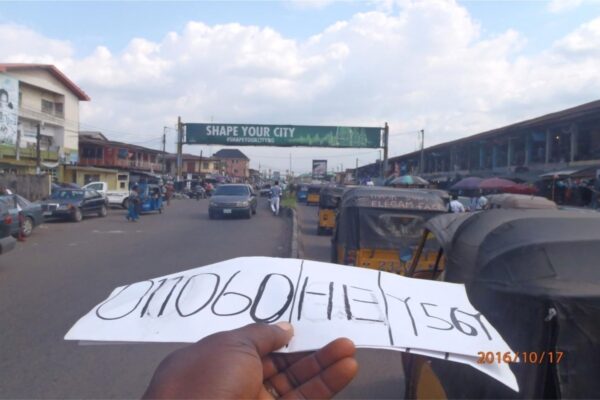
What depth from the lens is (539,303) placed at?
8.19 ft

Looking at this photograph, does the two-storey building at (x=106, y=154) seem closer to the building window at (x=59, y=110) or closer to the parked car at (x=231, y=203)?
the building window at (x=59, y=110)

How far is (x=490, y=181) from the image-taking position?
22.5m

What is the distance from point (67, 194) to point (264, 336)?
2430cm

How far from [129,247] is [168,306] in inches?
530

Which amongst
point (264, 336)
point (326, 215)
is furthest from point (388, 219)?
point (326, 215)

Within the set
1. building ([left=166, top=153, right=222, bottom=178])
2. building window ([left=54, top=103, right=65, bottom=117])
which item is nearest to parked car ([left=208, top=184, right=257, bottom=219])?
building window ([left=54, top=103, right=65, bottom=117])

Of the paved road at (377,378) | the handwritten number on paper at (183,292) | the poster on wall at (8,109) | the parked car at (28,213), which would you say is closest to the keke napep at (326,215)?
the parked car at (28,213)

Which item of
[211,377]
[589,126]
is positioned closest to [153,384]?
[211,377]

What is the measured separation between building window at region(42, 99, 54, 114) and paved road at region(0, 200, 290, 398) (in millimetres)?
26874

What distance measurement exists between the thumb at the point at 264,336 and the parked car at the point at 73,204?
874 inches

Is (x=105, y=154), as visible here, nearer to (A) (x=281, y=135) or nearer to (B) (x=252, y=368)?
(A) (x=281, y=135)

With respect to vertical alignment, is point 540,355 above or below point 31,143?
below

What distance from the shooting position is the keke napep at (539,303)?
242 cm

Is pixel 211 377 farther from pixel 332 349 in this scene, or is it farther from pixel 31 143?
pixel 31 143
